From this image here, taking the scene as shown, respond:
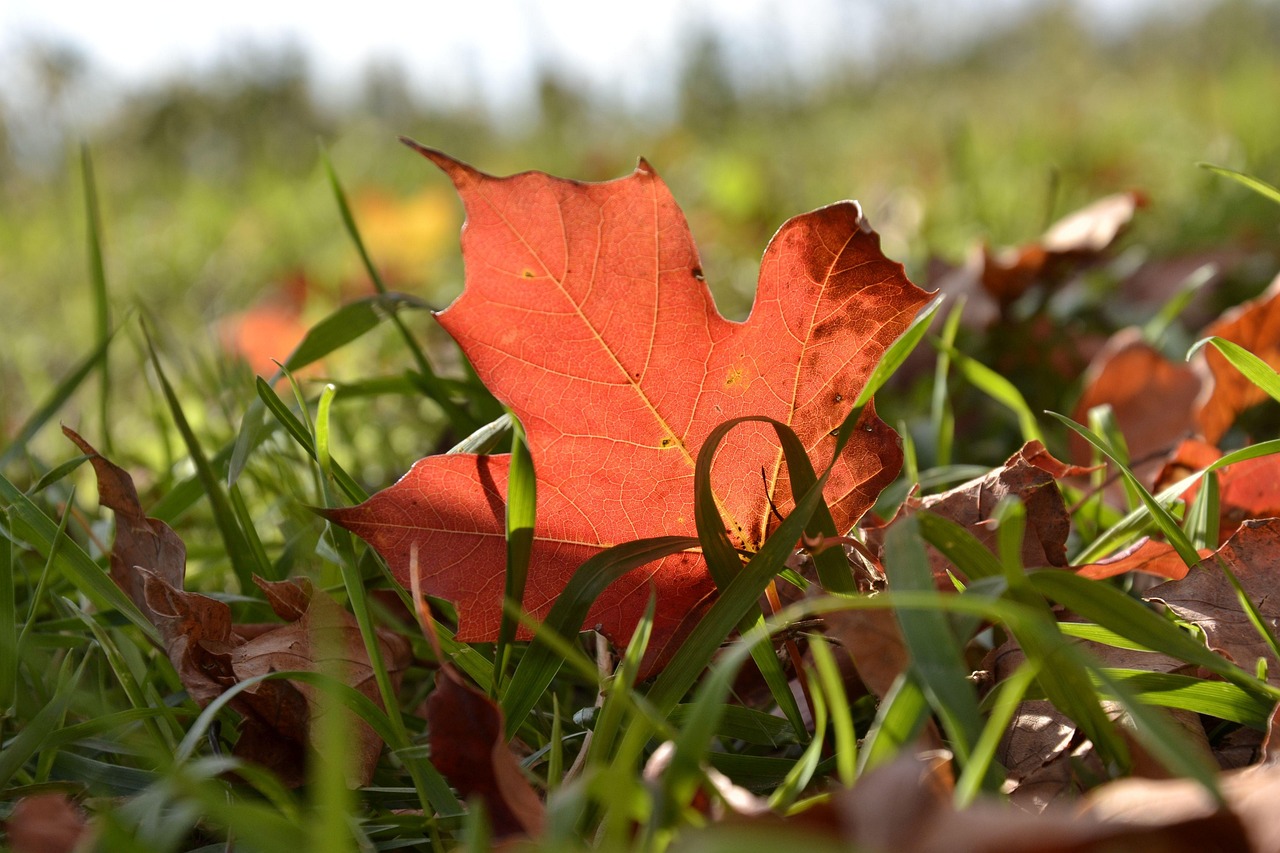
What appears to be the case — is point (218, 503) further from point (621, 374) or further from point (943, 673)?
point (943, 673)

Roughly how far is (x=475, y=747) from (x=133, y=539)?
1.09ft

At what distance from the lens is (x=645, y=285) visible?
0.53 metres

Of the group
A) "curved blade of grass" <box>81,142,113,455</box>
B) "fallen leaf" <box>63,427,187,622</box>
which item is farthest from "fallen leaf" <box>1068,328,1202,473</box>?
"curved blade of grass" <box>81,142,113,455</box>

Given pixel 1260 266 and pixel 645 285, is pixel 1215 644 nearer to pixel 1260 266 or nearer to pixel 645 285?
pixel 645 285

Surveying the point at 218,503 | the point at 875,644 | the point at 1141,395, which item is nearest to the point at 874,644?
the point at 875,644

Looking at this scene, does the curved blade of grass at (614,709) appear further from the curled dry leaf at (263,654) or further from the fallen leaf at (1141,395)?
the fallen leaf at (1141,395)

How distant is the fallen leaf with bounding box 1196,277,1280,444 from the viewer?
2.66 feet

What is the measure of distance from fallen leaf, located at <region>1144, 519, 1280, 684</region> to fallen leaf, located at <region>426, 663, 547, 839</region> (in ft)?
1.18

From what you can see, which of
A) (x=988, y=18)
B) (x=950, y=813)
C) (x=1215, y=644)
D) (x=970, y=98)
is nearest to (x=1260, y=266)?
(x=1215, y=644)

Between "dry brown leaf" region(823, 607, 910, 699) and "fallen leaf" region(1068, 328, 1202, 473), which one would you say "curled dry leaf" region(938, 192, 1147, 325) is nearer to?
"fallen leaf" region(1068, 328, 1202, 473)

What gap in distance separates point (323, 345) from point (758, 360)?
0.41 m

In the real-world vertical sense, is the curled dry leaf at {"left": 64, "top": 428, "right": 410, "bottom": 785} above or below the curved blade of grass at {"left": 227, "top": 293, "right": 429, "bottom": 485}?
below

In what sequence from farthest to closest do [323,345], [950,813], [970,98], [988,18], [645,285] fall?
[988,18]
[970,98]
[323,345]
[645,285]
[950,813]

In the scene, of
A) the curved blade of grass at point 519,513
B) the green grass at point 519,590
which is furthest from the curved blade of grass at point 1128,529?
the curved blade of grass at point 519,513
